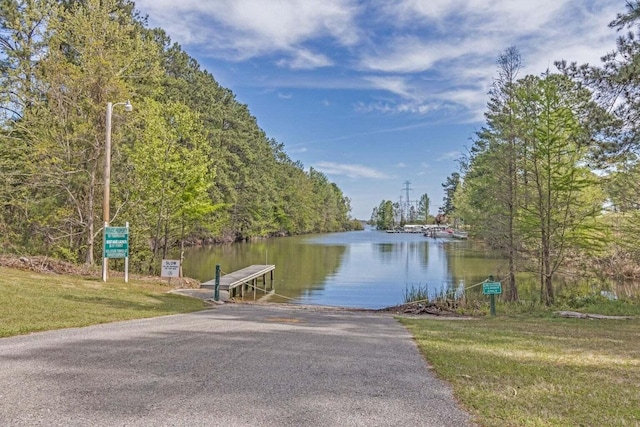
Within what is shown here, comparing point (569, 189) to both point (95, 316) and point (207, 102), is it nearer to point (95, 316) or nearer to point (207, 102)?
point (95, 316)

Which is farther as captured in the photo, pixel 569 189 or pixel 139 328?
pixel 569 189

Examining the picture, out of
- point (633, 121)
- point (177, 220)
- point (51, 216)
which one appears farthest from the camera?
point (177, 220)

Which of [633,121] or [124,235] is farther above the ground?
[633,121]

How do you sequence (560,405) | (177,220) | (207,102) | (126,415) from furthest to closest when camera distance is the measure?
1. (207,102)
2. (177,220)
3. (560,405)
4. (126,415)

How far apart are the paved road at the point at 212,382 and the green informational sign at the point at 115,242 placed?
699 cm

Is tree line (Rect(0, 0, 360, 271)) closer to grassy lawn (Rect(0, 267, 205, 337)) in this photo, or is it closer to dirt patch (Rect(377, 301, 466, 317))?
grassy lawn (Rect(0, 267, 205, 337))

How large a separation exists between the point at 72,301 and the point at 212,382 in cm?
691

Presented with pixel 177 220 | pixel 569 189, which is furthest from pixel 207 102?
pixel 569 189

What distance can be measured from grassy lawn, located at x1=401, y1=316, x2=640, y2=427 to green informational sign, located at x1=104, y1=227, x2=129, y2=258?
9.53 m

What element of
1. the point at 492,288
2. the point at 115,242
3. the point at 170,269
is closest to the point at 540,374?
the point at 492,288

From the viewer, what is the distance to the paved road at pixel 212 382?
10.8 ft

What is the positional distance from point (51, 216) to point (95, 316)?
1085 cm

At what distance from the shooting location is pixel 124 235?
1330 cm

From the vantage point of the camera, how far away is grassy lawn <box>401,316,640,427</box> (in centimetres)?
348
